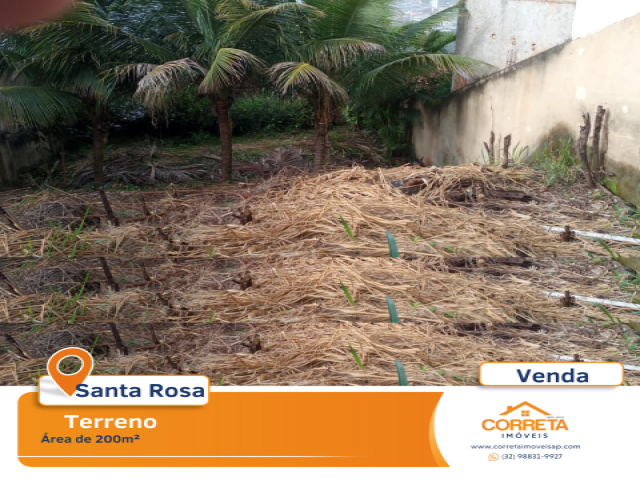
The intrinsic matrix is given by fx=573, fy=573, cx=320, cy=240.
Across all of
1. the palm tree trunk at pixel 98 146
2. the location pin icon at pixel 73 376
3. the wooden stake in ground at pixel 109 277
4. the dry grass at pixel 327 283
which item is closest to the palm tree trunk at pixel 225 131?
→ the palm tree trunk at pixel 98 146

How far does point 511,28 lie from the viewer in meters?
7.66

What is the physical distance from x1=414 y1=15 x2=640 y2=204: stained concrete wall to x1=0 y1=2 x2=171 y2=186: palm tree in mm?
4308

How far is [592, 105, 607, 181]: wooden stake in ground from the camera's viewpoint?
4.46m

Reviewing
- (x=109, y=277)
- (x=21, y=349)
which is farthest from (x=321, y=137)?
(x=21, y=349)

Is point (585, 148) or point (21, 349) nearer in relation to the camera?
point (21, 349)

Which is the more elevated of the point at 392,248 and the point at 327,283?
the point at 392,248

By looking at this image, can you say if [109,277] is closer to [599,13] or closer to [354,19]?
[599,13]

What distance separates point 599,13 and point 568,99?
0.77 metres

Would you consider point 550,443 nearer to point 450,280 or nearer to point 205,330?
point 450,280

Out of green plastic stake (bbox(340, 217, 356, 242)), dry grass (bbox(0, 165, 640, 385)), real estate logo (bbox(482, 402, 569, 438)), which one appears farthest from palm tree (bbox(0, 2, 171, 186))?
real estate logo (bbox(482, 402, 569, 438))

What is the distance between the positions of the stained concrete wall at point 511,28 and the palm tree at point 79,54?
4495 millimetres

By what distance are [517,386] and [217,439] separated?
971 millimetres

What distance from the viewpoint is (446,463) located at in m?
1.82

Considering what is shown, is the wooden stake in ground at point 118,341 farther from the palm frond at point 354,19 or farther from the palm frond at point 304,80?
the palm frond at point 354,19
